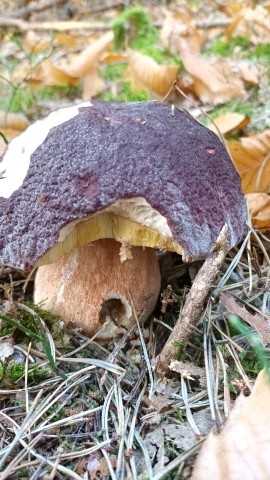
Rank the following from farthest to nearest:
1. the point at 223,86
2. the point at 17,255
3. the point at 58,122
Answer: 1. the point at 223,86
2. the point at 58,122
3. the point at 17,255

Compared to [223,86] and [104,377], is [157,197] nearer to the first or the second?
[104,377]

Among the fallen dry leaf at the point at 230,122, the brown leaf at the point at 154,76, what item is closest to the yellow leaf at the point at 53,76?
the brown leaf at the point at 154,76

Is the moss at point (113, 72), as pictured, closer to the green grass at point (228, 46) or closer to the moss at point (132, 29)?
the moss at point (132, 29)

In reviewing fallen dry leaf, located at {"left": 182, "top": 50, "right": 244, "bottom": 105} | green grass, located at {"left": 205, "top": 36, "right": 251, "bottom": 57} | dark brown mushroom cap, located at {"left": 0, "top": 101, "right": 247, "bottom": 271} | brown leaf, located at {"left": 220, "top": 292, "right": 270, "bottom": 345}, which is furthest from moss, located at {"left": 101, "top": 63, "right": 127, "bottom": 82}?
brown leaf, located at {"left": 220, "top": 292, "right": 270, "bottom": 345}

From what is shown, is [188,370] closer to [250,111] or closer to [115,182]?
[115,182]

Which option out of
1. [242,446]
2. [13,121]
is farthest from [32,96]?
[242,446]

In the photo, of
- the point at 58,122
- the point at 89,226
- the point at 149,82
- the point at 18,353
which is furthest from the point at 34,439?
the point at 149,82
